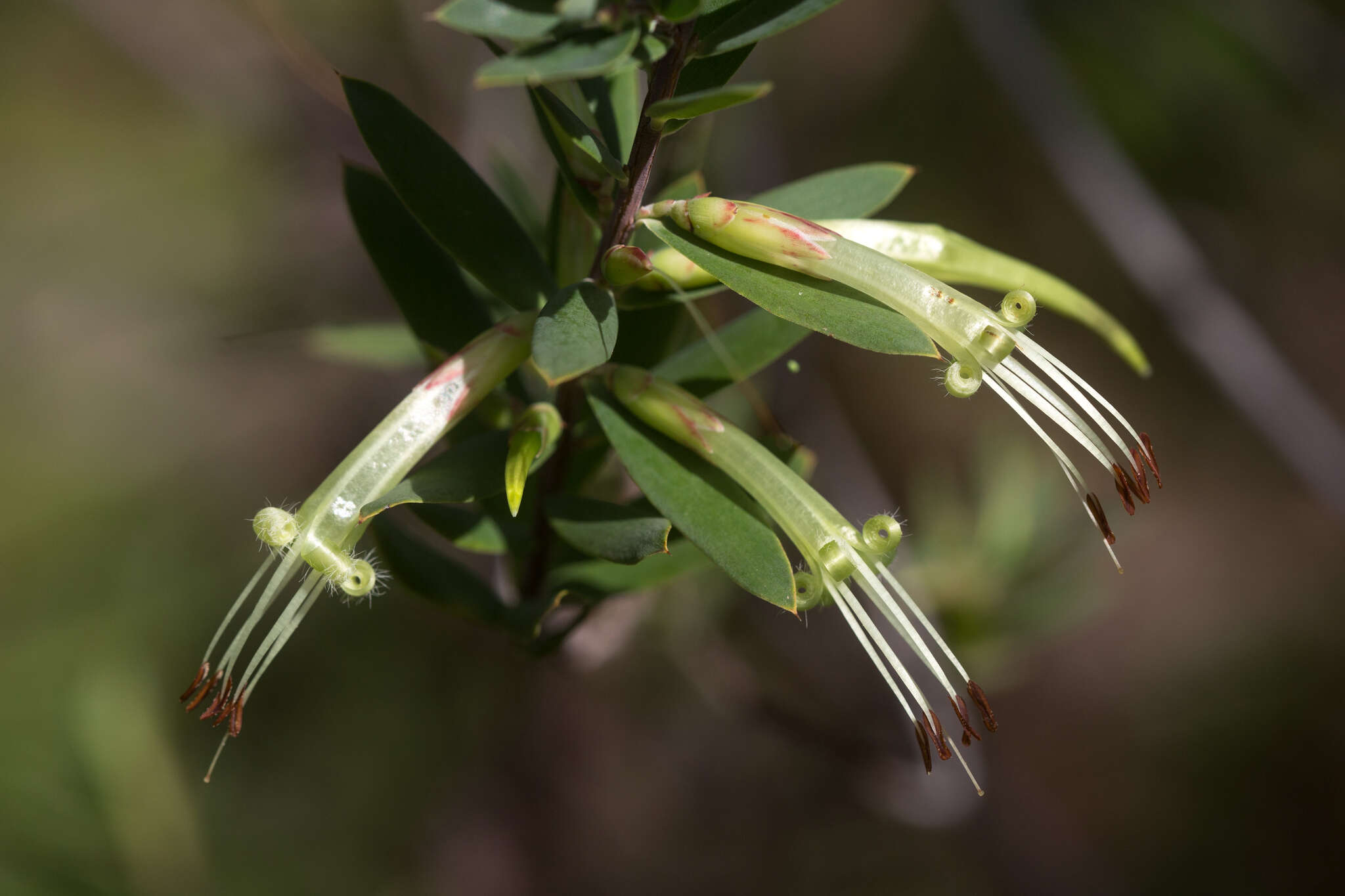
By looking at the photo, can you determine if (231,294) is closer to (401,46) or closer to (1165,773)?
(401,46)

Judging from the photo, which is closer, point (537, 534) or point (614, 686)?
point (537, 534)

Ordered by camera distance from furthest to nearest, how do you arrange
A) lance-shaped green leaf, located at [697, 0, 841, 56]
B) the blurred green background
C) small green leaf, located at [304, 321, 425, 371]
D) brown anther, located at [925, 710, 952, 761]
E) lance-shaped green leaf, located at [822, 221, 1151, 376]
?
the blurred green background, small green leaf, located at [304, 321, 425, 371], lance-shaped green leaf, located at [822, 221, 1151, 376], brown anther, located at [925, 710, 952, 761], lance-shaped green leaf, located at [697, 0, 841, 56]

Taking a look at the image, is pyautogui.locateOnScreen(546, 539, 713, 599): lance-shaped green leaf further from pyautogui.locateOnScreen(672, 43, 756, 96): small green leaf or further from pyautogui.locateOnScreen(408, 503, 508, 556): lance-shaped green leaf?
pyautogui.locateOnScreen(672, 43, 756, 96): small green leaf

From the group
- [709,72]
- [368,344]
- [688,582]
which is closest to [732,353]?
[709,72]

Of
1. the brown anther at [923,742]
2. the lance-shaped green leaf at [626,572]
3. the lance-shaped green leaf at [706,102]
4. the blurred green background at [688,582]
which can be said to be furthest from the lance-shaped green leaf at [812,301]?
the blurred green background at [688,582]

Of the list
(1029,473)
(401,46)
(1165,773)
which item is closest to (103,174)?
(401,46)

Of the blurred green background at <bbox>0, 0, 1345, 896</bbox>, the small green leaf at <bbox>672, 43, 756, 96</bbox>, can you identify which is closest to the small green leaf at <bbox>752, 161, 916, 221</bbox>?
the small green leaf at <bbox>672, 43, 756, 96</bbox>

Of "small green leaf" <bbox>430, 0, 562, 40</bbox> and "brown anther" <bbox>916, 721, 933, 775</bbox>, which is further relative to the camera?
"brown anther" <bbox>916, 721, 933, 775</bbox>

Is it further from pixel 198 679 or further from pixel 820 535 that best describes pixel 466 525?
pixel 820 535
